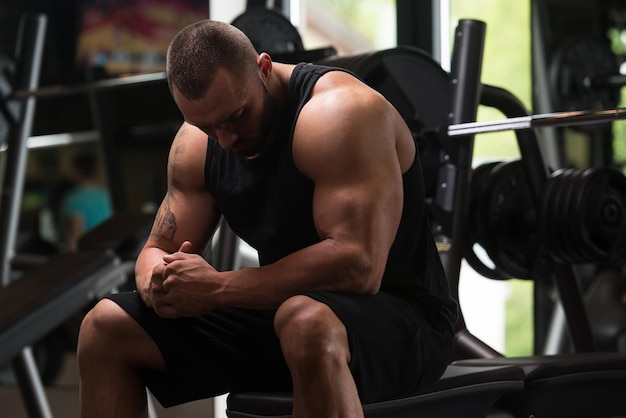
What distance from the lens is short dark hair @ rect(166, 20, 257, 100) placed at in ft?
6.00

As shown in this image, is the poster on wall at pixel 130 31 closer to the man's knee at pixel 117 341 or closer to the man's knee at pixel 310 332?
the man's knee at pixel 117 341

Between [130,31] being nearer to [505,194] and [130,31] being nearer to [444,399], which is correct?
[505,194]

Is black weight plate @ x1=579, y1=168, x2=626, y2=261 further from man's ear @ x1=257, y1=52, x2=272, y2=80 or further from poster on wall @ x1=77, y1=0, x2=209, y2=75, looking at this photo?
poster on wall @ x1=77, y1=0, x2=209, y2=75

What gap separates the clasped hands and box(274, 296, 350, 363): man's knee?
184 millimetres

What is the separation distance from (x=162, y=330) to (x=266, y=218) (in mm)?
293

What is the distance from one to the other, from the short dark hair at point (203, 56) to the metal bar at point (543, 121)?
0.88 meters

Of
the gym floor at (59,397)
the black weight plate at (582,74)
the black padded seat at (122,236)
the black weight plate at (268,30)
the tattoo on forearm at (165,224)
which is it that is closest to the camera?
the tattoo on forearm at (165,224)

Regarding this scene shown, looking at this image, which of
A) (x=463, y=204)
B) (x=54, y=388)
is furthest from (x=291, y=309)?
(x=54, y=388)

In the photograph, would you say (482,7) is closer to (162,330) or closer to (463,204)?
(463,204)

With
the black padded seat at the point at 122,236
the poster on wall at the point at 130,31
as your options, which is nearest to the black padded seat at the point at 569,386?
the black padded seat at the point at 122,236

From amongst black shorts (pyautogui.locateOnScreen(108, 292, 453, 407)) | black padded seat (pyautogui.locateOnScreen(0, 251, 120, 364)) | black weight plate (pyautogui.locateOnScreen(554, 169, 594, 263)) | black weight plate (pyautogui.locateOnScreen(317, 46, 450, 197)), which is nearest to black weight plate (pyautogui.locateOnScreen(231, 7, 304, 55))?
black weight plate (pyautogui.locateOnScreen(317, 46, 450, 197))

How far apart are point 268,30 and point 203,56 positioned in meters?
1.48

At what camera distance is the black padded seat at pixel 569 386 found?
2.16 metres

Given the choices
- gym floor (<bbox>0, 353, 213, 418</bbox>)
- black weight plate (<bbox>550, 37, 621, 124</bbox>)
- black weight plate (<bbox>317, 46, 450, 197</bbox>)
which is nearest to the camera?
black weight plate (<bbox>317, 46, 450, 197</bbox>)
